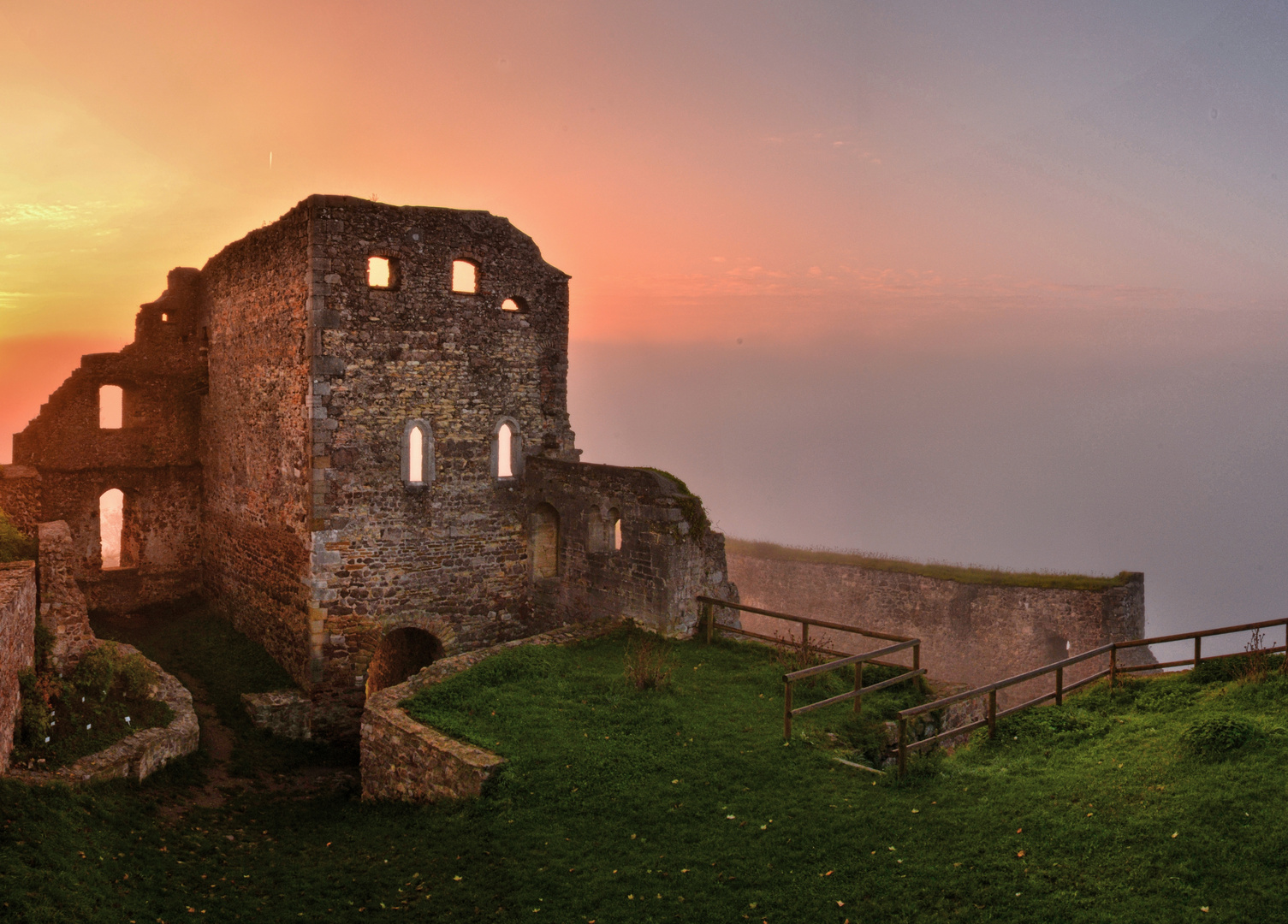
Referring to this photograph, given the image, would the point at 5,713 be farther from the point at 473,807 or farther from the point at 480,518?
the point at 480,518

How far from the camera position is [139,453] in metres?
20.7

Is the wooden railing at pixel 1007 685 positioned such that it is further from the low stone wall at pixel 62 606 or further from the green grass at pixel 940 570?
the green grass at pixel 940 570

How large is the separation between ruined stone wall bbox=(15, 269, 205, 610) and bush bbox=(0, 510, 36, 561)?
127 inches

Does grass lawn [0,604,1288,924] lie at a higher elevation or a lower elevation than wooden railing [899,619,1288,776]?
lower

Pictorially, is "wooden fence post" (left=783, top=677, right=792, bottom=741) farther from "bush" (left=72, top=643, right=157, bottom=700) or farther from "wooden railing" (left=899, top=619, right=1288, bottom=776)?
"bush" (left=72, top=643, right=157, bottom=700)

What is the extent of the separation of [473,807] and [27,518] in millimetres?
14930

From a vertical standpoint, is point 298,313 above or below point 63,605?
above

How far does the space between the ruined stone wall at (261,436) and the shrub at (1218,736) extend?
13.3m

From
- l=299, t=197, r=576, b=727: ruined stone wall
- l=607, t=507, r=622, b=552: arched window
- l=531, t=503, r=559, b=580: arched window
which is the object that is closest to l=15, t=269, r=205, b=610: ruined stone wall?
l=299, t=197, r=576, b=727: ruined stone wall

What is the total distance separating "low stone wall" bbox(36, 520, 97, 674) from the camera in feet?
42.7

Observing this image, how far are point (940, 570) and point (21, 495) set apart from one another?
80.2ft

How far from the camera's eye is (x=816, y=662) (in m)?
13.7

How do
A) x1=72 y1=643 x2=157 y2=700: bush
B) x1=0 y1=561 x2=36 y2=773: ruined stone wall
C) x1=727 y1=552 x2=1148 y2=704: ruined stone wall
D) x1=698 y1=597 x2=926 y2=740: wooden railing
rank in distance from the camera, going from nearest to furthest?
x1=0 y1=561 x2=36 y2=773: ruined stone wall, x1=698 y1=597 x2=926 y2=740: wooden railing, x1=72 y1=643 x2=157 y2=700: bush, x1=727 y1=552 x2=1148 y2=704: ruined stone wall

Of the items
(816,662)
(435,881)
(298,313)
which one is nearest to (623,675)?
(816,662)
